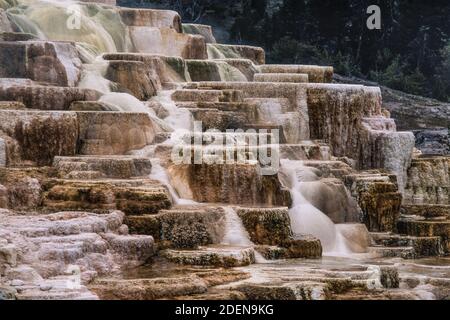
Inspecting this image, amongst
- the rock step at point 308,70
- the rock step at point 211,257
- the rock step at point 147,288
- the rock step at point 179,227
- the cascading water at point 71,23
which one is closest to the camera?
the rock step at point 147,288

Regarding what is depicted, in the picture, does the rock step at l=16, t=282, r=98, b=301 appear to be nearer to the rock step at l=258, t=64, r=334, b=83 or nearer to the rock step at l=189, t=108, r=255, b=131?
the rock step at l=189, t=108, r=255, b=131

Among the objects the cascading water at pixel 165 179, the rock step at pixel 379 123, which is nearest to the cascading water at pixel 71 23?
the rock step at pixel 379 123

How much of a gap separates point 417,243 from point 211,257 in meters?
3.53

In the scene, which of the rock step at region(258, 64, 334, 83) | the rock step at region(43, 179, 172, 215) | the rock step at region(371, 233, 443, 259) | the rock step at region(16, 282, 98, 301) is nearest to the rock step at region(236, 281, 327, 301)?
the rock step at region(16, 282, 98, 301)

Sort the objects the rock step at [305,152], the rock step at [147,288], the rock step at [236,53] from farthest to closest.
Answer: the rock step at [236,53] < the rock step at [305,152] < the rock step at [147,288]

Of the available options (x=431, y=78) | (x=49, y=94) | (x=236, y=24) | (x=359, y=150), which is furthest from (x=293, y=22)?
(x=49, y=94)

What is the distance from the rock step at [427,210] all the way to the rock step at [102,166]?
4539 mm

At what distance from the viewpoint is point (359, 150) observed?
16.3m

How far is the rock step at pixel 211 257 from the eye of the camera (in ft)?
33.0

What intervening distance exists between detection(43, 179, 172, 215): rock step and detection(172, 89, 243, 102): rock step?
13.6 feet

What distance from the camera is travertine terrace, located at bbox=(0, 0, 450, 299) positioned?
9266 millimetres

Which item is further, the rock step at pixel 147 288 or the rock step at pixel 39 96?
the rock step at pixel 39 96

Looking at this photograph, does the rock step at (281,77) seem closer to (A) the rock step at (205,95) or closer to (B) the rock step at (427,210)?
(A) the rock step at (205,95)

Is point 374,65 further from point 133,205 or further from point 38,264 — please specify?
point 38,264
